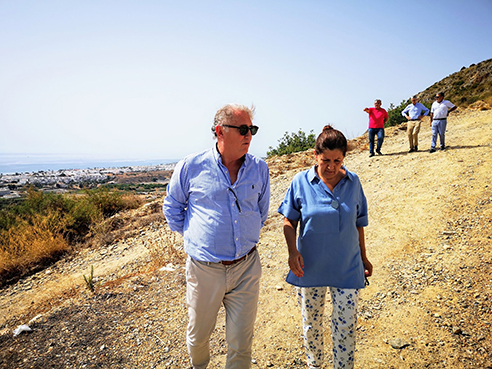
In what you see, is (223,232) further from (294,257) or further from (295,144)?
(295,144)

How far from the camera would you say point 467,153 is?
7.62m

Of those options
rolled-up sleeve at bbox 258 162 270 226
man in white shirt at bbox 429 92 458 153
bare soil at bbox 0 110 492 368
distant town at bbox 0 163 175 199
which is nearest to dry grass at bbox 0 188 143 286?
bare soil at bbox 0 110 492 368

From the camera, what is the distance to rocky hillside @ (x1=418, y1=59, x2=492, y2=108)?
31.5 m

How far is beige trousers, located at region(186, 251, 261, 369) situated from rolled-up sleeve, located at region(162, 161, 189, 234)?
34cm

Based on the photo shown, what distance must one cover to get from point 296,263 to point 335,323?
19.1 inches

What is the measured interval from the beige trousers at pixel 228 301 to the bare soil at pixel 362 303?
802mm

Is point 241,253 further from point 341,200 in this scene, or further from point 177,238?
point 177,238

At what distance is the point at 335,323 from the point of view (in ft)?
6.62

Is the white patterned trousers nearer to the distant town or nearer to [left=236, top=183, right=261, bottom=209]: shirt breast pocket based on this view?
[left=236, top=183, right=261, bottom=209]: shirt breast pocket

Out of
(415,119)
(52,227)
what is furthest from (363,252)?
(52,227)

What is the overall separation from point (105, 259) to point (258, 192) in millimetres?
6037

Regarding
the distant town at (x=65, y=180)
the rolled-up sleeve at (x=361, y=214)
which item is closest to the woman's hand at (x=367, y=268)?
the rolled-up sleeve at (x=361, y=214)

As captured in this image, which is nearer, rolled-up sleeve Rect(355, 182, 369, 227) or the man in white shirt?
rolled-up sleeve Rect(355, 182, 369, 227)

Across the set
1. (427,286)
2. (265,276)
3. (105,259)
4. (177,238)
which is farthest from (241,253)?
(105,259)
